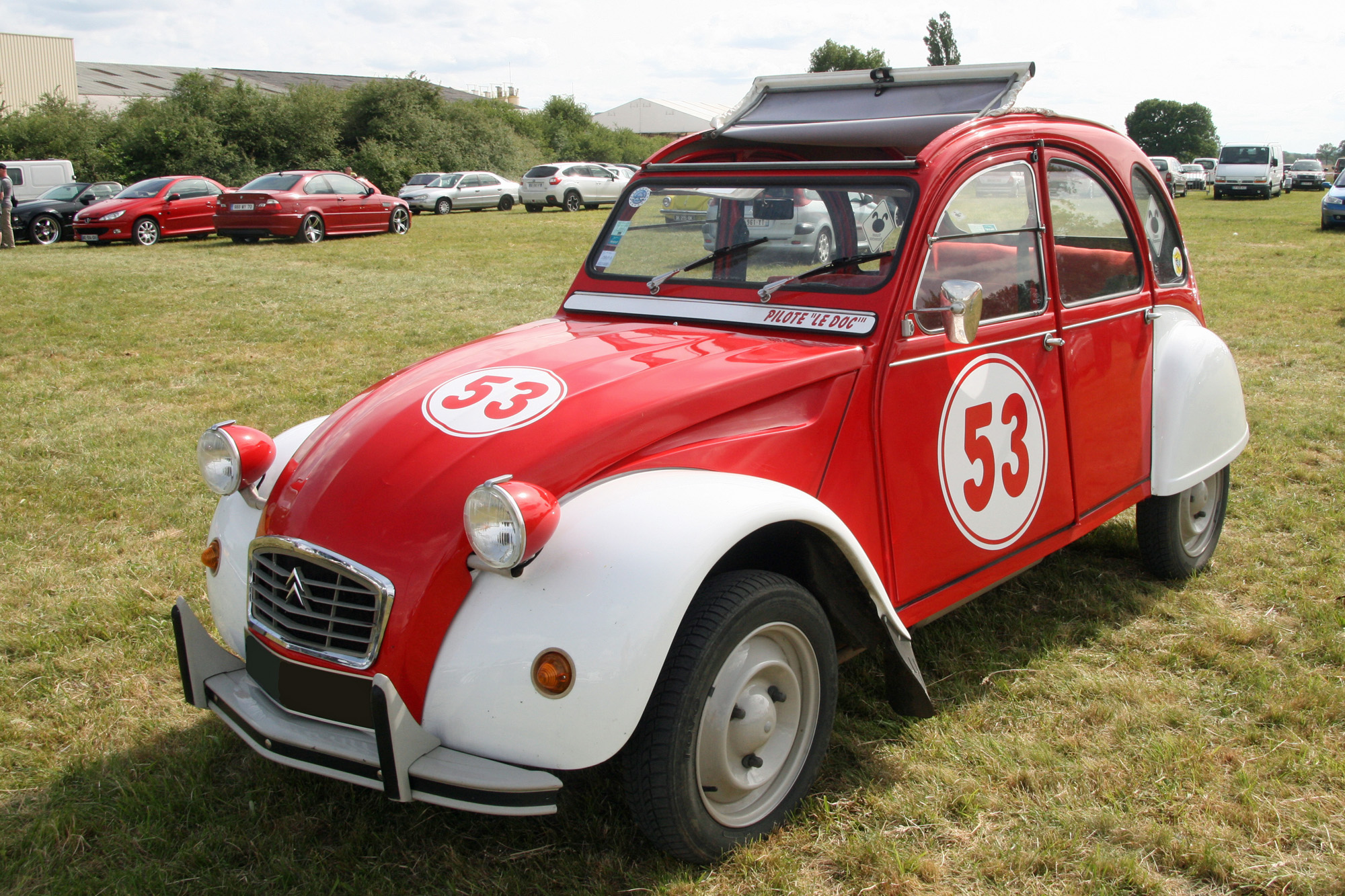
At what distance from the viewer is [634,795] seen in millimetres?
2359

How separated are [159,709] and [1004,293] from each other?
10.6ft

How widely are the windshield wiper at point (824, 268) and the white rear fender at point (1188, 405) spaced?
1630 mm

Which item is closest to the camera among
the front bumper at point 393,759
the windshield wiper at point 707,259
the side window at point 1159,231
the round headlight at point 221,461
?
the front bumper at point 393,759

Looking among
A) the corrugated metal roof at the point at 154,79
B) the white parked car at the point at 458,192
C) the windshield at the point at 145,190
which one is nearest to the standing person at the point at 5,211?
the windshield at the point at 145,190

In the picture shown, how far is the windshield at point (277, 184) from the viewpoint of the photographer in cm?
1950

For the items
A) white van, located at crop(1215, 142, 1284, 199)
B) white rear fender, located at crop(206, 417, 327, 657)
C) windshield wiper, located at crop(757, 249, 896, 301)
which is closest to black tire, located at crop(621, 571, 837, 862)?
windshield wiper, located at crop(757, 249, 896, 301)

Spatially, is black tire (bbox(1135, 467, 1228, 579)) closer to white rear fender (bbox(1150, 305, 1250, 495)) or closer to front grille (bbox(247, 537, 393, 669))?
white rear fender (bbox(1150, 305, 1250, 495))

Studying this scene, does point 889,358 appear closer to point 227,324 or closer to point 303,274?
point 227,324

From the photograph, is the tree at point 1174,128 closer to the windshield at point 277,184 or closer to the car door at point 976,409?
the windshield at point 277,184

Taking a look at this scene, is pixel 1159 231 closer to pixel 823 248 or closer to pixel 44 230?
pixel 823 248

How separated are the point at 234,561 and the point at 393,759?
37.7 inches

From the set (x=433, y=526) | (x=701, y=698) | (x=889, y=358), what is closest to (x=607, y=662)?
(x=701, y=698)

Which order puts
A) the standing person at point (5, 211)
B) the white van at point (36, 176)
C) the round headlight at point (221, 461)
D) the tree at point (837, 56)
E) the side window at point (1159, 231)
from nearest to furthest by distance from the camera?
the round headlight at point (221, 461) → the side window at point (1159, 231) → the standing person at point (5, 211) → the white van at point (36, 176) → the tree at point (837, 56)

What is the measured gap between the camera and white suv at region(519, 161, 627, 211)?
94.5ft
